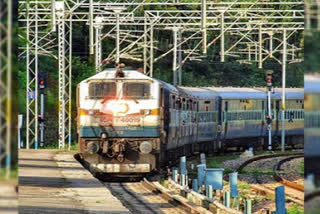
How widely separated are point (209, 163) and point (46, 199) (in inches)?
633

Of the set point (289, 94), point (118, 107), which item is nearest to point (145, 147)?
point (118, 107)

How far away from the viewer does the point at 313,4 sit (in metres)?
3.35

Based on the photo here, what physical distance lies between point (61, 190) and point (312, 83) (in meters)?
13.1

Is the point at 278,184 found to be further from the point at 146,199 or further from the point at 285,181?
the point at 146,199

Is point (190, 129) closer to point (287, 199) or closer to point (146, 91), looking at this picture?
point (146, 91)

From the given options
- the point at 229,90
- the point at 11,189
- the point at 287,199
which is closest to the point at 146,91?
the point at 287,199

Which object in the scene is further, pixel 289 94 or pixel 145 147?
pixel 289 94

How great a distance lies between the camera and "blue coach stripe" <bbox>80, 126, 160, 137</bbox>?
22781 mm

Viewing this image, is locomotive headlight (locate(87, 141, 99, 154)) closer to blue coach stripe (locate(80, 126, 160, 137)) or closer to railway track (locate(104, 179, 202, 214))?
blue coach stripe (locate(80, 126, 160, 137))

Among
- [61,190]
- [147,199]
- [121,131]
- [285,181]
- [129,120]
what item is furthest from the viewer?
[121,131]

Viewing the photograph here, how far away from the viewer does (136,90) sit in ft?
75.0

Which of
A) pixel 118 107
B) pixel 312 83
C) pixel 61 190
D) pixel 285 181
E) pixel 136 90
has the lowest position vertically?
pixel 285 181

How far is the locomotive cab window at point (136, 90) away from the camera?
2280 cm

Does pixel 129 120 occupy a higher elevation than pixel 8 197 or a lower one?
lower
